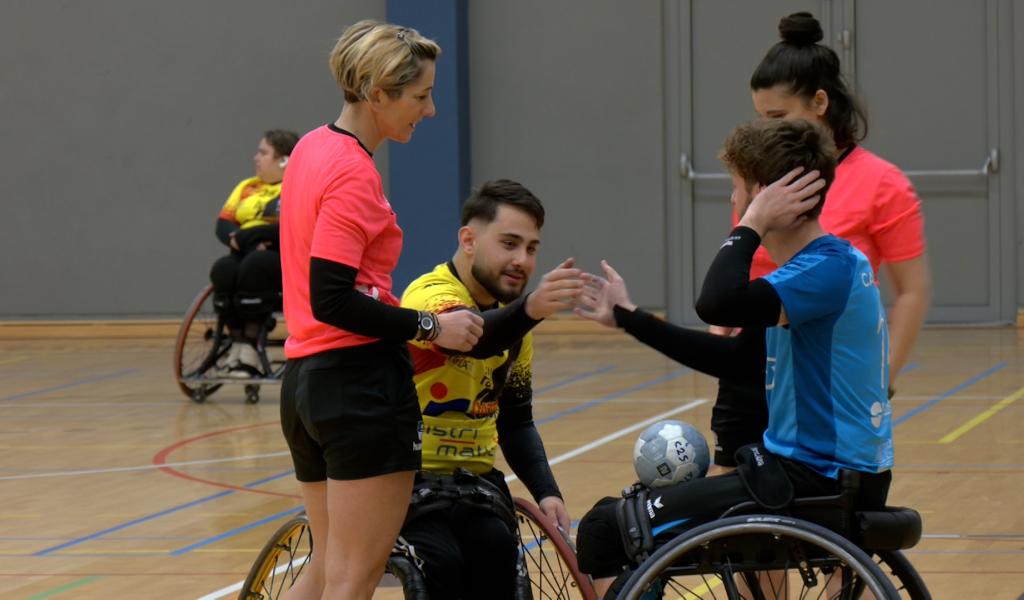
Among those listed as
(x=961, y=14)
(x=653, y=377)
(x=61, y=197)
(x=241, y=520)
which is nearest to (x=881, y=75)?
(x=961, y=14)

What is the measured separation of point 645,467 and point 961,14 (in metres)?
9.00

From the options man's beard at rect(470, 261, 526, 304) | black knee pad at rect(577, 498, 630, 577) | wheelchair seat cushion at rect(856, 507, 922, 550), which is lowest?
black knee pad at rect(577, 498, 630, 577)

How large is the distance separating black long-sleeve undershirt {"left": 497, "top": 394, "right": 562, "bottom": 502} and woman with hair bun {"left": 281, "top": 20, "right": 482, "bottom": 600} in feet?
2.02

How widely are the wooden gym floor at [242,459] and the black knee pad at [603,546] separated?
1648mm

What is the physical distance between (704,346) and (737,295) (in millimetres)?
339

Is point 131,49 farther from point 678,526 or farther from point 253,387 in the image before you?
point 678,526

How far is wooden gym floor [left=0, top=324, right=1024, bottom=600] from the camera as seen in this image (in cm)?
454

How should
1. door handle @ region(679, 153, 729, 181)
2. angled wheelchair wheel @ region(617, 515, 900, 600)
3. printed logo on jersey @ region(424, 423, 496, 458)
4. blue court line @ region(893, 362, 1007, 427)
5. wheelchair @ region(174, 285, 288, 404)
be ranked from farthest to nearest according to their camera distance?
door handle @ region(679, 153, 729, 181) → wheelchair @ region(174, 285, 288, 404) → blue court line @ region(893, 362, 1007, 427) → printed logo on jersey @ region(424, 423, 496, 458) → angled wheelchair wheel @ region(617, 515, 900, 600)

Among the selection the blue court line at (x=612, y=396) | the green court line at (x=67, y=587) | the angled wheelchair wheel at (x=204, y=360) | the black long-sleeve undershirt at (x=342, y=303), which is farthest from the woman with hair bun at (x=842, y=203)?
the angled wheelchair wheel at (x=204, y=360)

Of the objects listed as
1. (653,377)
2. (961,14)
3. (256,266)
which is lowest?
(653,377)

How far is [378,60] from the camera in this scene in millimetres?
2684

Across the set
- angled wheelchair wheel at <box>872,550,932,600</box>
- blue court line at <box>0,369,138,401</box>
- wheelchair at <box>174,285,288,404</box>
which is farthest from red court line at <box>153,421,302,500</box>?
angled wheelchair wheel at <box>872,550,932,600</box>

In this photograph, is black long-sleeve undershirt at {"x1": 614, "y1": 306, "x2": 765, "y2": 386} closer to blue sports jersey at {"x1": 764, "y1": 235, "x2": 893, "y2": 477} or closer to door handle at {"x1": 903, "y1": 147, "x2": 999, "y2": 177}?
blue sports jersey at {"x1": 764, "y1": 235, "x2": 893, "y2": 477}

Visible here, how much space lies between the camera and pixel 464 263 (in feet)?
10.5
